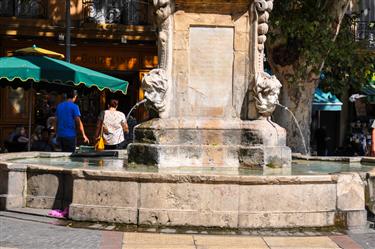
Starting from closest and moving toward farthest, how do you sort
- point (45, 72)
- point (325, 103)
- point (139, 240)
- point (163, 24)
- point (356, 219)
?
point (139, 240) < point (356, 219) < point (163, 24) < point (45, 72) < point (325, 103)

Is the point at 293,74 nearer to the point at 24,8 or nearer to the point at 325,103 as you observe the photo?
the point at 325,103

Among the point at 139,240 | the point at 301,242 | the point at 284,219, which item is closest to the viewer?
the point at 139,240

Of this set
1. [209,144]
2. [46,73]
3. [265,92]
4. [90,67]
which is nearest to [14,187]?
[209,144]

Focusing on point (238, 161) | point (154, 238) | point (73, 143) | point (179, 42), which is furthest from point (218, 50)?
point (73, 143)

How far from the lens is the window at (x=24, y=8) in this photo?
961 inches

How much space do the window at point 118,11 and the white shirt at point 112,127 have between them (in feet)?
34.5

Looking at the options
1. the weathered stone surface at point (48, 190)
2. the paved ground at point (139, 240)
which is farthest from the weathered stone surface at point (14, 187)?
the paved ground at point (139, 240)

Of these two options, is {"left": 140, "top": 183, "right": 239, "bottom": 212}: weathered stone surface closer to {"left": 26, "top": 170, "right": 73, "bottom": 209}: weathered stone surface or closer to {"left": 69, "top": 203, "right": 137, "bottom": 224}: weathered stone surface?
Answer: {"left": 69, "top": 203, "right": 137, "bottom": 224}: weathered stone surface

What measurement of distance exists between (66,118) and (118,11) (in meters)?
11.0

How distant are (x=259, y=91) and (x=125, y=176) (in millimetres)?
2818

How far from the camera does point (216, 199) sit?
8.25 m

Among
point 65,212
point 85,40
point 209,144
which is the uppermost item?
point 85,40

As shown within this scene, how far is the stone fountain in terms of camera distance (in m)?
10.1

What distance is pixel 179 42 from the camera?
10.4 m
